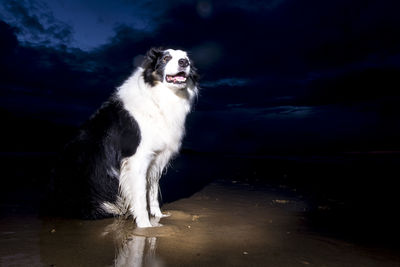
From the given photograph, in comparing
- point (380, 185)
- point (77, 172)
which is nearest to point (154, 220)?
point (77, 172)

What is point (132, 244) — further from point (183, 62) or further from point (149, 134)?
point (183, 62)

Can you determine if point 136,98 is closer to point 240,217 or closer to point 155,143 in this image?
point 155,143

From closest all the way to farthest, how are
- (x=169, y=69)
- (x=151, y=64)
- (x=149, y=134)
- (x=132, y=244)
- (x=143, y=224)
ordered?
(x=132, y=244), (x=143, y=224), (x=149, y=134), (x=169, y=69), (x=151, y=64)

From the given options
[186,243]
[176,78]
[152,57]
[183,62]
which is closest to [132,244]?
[186,243]

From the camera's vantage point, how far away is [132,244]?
249 centimetres

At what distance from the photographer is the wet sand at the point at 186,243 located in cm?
215

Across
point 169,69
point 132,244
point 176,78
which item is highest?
point 169,69

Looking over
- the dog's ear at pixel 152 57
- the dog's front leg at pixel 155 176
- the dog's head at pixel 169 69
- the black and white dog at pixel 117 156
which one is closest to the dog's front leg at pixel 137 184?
the black and white dog at pixel 117 156

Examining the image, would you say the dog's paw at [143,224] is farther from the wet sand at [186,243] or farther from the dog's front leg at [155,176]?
the dog's front leg at [155,176]

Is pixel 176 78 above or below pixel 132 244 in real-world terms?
above

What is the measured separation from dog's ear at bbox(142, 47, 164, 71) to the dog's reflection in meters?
2.14

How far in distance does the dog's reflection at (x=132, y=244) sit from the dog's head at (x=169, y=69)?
1863 millimetres

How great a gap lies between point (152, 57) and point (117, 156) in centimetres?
152

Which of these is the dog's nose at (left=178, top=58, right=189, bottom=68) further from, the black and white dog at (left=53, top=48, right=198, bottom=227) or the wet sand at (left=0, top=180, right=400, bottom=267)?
the wet sand at (left=0, top=180, right=400, bottom=267)
